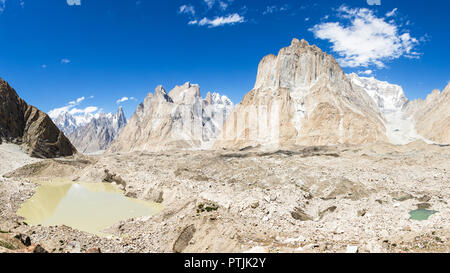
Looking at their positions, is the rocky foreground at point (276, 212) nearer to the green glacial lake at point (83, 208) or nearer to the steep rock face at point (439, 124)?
the green glacial lake at point (83, 208)

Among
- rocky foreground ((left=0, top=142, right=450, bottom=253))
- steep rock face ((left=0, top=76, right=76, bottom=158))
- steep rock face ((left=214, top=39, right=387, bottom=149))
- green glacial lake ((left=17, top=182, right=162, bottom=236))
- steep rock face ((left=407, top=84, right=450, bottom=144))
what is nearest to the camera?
rocky foreground ((left=0, top=142, right=450, bottom=253))

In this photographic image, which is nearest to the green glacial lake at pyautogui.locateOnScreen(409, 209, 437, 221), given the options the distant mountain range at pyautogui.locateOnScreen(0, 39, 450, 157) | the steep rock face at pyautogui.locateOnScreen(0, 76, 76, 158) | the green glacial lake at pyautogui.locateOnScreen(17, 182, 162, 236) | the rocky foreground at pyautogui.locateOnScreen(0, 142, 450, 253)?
the rocky foreground at pyautogui.locateOnScreen(0, 142, 450, 253)

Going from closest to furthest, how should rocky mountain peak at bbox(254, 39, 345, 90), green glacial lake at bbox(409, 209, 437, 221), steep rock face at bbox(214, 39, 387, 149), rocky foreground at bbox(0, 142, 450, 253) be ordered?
1. rocky foreground at bbox(0, 142, 450, 253)
2. green glacial lake at bbox(409, 209, 437, 221)
3. steep rock face at bbox(214, 39, 387, 149)
4. rocky mountain peak at bbox(254, 39, 345, 90)

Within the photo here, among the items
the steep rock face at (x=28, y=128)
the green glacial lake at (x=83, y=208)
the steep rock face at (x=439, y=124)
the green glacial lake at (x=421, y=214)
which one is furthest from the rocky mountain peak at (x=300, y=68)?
the green glacial lake at (x=421, y=214)

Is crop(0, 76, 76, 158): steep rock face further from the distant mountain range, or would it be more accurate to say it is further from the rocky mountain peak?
the rocky mountain peak
